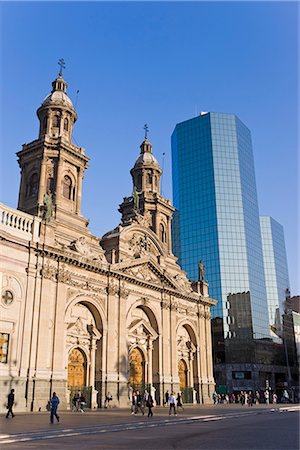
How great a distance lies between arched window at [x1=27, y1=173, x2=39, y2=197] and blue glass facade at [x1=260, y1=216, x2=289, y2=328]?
267 feet

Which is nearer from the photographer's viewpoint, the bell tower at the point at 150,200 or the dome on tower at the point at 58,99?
the dome on tower at the point at 58,99

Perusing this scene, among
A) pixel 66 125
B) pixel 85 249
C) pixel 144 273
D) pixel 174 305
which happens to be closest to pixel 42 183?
pixel 66 125

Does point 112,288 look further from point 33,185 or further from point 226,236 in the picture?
point 226,236

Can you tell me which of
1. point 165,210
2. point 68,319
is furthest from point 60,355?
point 165,210

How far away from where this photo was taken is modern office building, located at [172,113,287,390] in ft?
300

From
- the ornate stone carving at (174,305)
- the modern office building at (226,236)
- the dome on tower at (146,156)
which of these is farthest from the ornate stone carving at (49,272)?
the modern office building at (226,236)

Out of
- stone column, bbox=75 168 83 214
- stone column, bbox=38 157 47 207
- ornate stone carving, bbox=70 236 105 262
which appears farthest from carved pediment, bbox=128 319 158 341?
stone column, bbox=38 157 47 207

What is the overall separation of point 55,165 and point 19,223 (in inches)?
560

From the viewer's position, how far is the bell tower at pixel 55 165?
4691 centimetres

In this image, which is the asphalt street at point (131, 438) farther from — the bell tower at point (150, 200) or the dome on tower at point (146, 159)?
the dome on tower at point (146, 159)

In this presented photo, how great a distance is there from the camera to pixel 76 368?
129ft

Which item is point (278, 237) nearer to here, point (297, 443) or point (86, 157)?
point (86, 157)

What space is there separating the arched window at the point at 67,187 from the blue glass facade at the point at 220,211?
5247cm

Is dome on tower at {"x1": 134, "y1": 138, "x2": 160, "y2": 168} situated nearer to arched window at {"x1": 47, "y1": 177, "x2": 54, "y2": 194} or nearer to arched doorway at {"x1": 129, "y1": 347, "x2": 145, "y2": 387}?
arched window at {"x1": 47, "y1": 177, "x2": 54, "y2": 194}
